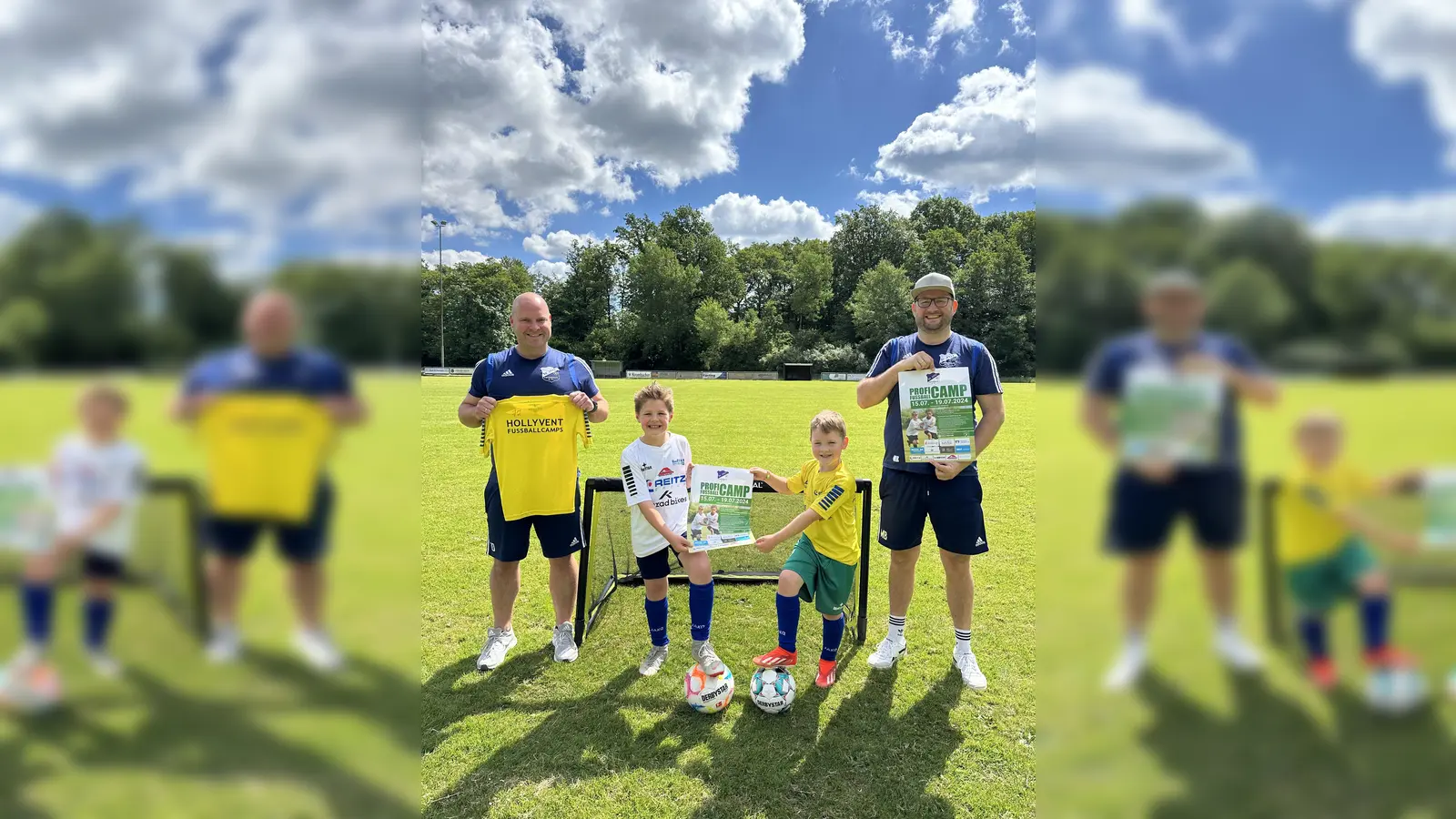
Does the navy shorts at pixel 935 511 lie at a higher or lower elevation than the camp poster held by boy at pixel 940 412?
lower

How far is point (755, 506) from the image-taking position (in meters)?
5.71

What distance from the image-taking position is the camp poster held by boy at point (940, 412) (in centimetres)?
365

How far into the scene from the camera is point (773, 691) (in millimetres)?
3748

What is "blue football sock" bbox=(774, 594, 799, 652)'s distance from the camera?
3.93 m
